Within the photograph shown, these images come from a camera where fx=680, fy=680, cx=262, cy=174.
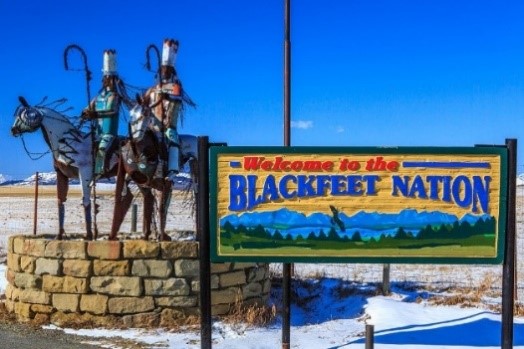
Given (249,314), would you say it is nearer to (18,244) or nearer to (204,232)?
(204,232)

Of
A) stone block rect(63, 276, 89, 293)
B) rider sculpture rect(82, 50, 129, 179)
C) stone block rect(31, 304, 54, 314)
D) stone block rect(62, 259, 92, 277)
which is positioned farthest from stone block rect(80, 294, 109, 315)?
rider sculpture rect(82, 50, 129, 179)

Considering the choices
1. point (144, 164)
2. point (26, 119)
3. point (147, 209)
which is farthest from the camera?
point (147, 209)

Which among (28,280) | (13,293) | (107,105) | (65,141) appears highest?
(107,105)

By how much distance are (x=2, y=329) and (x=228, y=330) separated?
10.2 ft

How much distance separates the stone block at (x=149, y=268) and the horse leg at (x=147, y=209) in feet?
3.99

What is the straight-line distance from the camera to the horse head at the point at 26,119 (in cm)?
1015

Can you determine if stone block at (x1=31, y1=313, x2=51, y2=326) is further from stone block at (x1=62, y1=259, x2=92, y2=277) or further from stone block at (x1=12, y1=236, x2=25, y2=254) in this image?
stone block at (x1=12, y1=236, x2=25, y2=254)

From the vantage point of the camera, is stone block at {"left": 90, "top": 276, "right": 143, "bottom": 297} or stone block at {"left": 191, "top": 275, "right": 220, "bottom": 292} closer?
stone block at {"left": 90, "top": 276, "right": 143, "bottom": 297}

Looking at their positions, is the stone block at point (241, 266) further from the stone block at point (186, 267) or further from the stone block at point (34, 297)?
the stone block at point (34, 297)

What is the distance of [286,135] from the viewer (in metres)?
9.66

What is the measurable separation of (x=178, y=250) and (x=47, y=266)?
75.9 inches

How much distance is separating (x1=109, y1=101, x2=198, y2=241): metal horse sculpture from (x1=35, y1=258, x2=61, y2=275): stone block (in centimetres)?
93

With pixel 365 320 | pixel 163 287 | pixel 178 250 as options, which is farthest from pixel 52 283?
pixel 365 320

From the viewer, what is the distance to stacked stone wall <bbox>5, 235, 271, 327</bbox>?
9.34m
